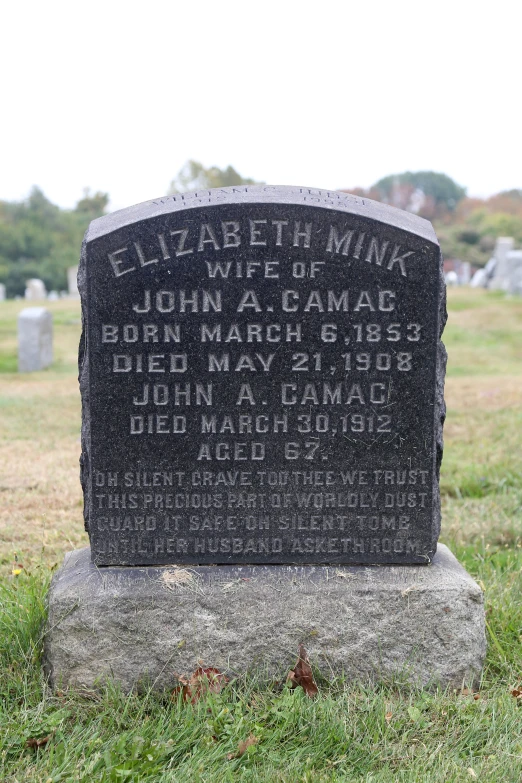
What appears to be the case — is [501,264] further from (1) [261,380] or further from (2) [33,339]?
(1) [261,380]

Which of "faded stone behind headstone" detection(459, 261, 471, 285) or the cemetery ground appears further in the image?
"faded stone behind headstone" detection(459, 261, 471, 285)

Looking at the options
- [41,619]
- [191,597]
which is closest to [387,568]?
[191,597]

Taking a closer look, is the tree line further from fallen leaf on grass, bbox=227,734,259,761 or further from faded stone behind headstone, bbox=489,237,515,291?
fallen leaf on grass, bbox=227,734,259,761

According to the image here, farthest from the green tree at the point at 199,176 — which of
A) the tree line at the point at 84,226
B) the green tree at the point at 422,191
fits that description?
the green tree at the point at 422,191

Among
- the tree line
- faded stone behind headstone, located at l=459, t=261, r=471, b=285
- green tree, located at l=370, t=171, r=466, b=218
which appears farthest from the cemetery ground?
green tree, located at l=370, t=171, r=466, b=218

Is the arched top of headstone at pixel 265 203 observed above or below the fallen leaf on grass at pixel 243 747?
above

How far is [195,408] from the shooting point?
307 cm

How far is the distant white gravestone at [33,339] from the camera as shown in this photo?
12.4 meters

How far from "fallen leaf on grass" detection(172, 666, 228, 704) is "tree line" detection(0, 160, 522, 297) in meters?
34.8

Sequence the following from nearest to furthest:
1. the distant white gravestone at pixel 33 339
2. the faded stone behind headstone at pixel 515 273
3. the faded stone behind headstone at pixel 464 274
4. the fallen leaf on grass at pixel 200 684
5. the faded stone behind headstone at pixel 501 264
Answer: the fallen leaf on grass at pixel 200 684 → the distant white gravestone at pixel 33 339 → the faded stone behind headstone at pixel 515 273 → the faded stone behind headstone at pixel 501 264 → the faded stone behind headstone at pixel 464 274

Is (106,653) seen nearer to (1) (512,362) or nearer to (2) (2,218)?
(1) (512,362)

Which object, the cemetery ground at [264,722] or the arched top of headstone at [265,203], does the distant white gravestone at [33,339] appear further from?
the arched top of headstone at [265,203]

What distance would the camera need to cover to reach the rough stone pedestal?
9.85 feet

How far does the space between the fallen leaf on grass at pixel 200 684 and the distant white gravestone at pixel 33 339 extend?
10.1 meters
